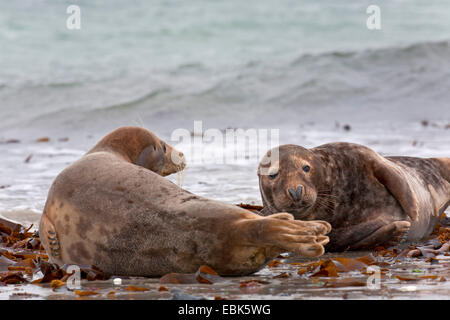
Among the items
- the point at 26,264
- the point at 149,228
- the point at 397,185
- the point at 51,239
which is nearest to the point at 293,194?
the point at 397,185

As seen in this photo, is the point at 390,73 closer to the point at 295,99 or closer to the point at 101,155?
the point at 295,99

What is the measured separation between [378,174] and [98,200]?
221 centimetres

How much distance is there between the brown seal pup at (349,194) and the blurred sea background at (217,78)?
1753 millimetres

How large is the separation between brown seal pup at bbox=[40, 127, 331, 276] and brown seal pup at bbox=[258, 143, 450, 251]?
0.93 m

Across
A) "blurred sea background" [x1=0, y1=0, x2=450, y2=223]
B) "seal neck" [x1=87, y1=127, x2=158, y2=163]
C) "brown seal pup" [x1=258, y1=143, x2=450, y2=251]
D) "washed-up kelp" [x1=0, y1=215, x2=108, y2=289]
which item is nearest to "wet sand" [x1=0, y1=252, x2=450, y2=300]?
"washed-up kelp" [x1=0, y1=215, x2=108, y2=289]

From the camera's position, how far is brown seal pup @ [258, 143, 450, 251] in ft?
17.1

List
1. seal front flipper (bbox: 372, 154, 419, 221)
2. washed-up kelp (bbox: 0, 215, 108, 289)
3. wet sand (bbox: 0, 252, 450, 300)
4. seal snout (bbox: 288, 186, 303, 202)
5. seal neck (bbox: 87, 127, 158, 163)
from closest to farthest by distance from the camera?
wet sand (bbox: 0, 252, 450, 300)
washed-up kelp (bbox: 0, 215, 108, 289)
seal snout (bbox: 288, 186, 303, 202)
seal neck (bbox: 87, 127, 158, 163)
seal front flipper (bbox: 372, 154, 419, 221)

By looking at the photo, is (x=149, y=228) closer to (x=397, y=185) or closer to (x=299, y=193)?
(x=299, y=193)

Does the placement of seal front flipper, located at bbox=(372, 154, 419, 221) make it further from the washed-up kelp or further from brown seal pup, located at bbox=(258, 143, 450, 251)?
the washed-up kelp

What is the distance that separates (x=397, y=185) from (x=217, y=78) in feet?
45.6

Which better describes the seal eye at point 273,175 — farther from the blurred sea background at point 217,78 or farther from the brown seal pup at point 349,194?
the blurred sea background at point 217,78

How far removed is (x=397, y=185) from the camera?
Answer: 5547 millimetres
